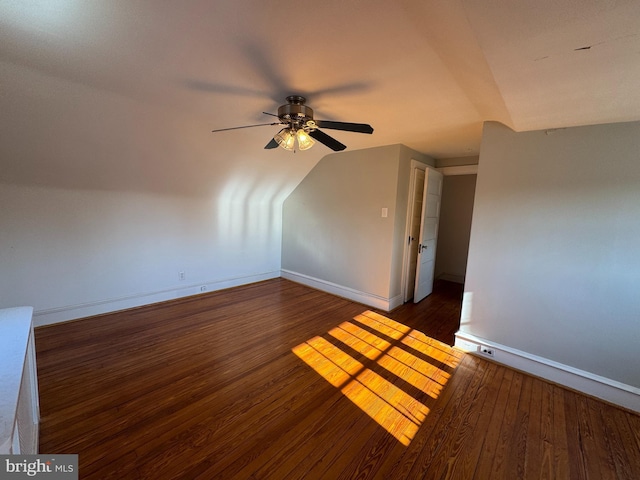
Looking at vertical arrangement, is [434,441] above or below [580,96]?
below

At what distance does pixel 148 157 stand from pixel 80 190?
0.87 m

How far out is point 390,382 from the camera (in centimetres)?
228

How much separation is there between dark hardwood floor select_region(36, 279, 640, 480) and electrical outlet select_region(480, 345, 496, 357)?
0.09 meters

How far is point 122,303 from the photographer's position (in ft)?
11.5

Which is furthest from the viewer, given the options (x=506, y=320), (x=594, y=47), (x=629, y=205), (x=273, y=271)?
(x=273, y=271)

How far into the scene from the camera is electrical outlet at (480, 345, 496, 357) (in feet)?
8.59

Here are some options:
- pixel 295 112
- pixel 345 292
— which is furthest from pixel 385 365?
pixel 295 112

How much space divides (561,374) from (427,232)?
7.32 feet

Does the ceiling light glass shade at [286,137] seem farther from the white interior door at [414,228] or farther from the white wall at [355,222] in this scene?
the white interior door at [414,228]

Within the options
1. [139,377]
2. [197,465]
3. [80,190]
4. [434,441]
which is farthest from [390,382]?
[80,190]

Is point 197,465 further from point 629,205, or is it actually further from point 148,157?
point 629,205

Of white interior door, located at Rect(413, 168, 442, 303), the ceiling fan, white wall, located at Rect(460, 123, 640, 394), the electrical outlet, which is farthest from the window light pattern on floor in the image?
the ceiling fan

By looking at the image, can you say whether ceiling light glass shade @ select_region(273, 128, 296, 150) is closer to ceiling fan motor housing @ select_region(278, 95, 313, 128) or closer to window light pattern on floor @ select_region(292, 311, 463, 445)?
ceiling fan motor housing @ select_region(278, 95, 313, 128)
